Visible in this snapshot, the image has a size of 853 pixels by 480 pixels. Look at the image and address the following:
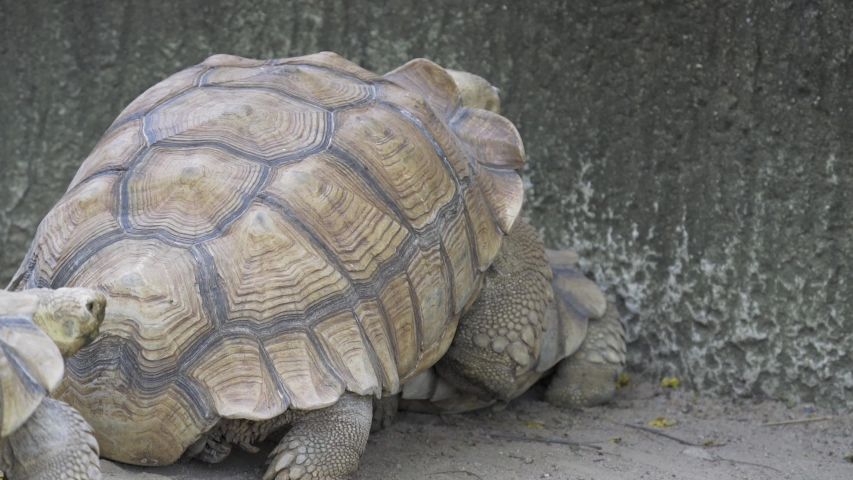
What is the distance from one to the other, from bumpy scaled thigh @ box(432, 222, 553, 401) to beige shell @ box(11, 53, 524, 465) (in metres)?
0.23

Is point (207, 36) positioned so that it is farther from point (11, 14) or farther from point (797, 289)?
point (797, 289)

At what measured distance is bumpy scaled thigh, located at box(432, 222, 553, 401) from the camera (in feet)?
10.6

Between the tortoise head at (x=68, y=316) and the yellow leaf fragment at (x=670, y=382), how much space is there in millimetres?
2411

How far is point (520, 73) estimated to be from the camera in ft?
12.5

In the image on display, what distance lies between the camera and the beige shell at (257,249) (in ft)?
7.63

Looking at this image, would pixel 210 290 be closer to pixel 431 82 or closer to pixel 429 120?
pixel 429 120

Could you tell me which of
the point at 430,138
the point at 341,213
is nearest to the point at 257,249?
the point at 341,213

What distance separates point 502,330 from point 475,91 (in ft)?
2.89

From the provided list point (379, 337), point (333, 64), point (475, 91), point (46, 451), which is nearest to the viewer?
point (46, 451)

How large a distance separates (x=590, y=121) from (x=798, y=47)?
30.6 inches

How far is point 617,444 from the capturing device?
331cm

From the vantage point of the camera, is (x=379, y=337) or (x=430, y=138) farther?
(x=430, y=138)

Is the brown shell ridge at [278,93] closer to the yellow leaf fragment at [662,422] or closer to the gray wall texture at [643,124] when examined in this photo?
the gray wall texture at [643,124]

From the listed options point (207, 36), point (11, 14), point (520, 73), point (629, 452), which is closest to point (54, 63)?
point (11, 14)
